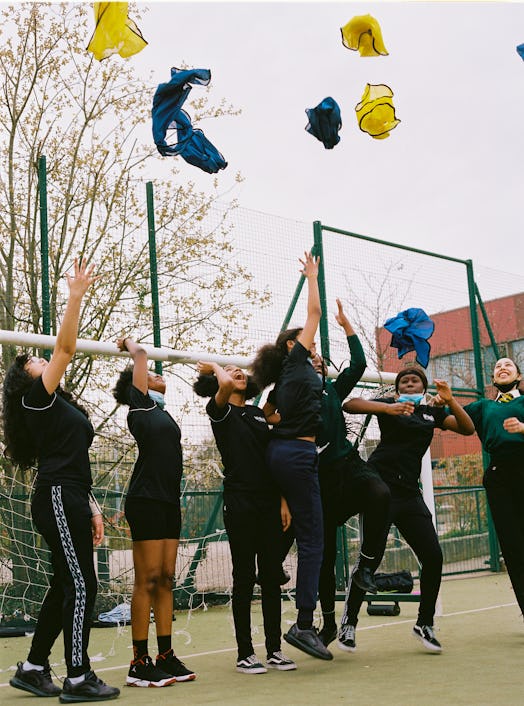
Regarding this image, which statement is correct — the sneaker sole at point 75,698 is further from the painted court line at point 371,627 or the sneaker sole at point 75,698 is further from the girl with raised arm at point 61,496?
the painted court line at point 371,627

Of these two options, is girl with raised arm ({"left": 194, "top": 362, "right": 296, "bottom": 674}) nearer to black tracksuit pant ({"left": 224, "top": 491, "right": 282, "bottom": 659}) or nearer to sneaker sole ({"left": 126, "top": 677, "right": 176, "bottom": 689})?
black tracksuit pant ({"left": 224, "top": 491, "right": 282, "bottom": 659})

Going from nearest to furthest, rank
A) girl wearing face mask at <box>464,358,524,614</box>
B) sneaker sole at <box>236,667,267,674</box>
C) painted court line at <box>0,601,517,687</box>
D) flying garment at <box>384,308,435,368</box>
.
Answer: sneaker sole at <box>236,667,267,674</box> < painted court line at <box>0,601,517,687</box> < girl wearing face mask at <box>464,358,524,614</box> < flying garment at <box>384,308,435,368</box>

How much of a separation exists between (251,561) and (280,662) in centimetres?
57

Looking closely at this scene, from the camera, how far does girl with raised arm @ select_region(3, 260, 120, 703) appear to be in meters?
4.34

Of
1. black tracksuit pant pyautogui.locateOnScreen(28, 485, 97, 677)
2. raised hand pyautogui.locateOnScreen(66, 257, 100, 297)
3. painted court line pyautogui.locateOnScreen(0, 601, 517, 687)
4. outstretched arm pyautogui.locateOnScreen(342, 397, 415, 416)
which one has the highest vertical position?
raised hand pyautogui.locateOnScreen(66, 257, 100, 297)

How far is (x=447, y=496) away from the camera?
11.4 meters

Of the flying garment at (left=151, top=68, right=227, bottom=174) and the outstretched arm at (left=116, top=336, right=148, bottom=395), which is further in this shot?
the flying garment at (left=151, top=68, right=227, bottom=174)

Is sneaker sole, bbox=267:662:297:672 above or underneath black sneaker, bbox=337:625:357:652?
underneath

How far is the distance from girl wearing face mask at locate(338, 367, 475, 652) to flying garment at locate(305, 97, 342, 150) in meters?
1.79

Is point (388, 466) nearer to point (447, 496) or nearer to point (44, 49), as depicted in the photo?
point (447, 496)

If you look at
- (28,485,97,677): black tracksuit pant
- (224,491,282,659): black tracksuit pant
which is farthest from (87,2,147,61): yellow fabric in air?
(224,491,282,659): black tracksuit pant

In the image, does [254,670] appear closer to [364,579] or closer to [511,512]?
[364,579]

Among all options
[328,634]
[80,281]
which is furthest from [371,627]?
[80,281]

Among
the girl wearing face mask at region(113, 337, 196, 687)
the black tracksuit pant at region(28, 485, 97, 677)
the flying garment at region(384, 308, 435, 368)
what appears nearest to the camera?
the black tracksuit pant at region(28, 485, 97, 677)
